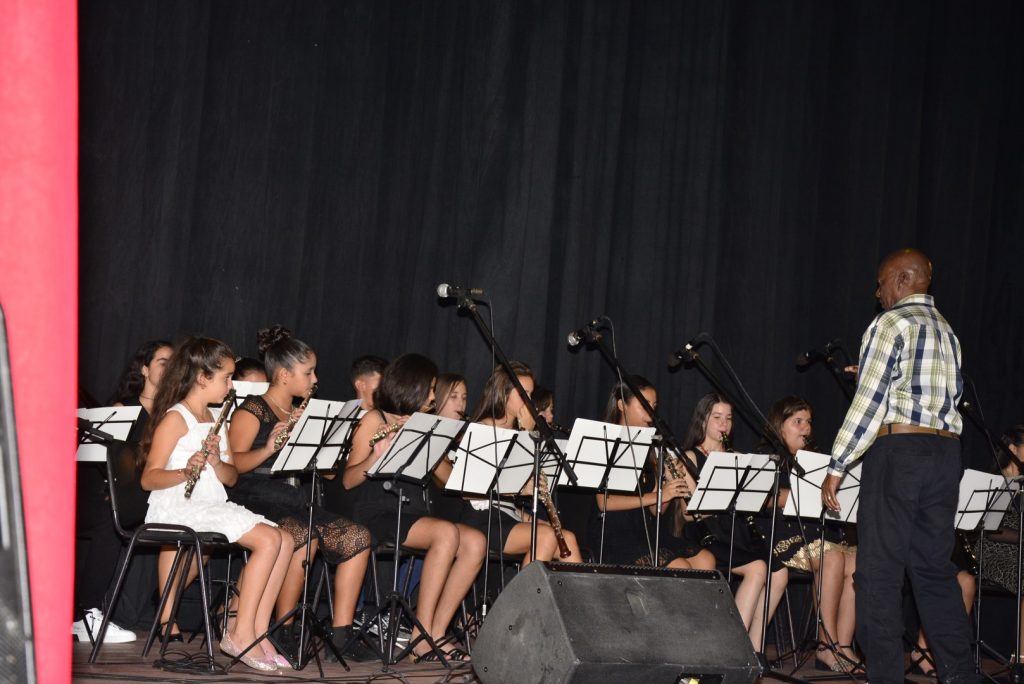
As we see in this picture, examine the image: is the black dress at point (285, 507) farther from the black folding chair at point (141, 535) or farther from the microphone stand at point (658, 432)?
the microphone stand at point (658, 432)

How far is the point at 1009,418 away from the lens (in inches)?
299

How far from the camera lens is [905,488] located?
4.02 m

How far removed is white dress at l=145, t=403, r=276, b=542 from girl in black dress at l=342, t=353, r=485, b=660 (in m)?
0.69

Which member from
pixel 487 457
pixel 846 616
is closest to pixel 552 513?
pixel 487 457

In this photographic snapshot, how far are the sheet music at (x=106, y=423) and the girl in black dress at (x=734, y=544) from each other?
2.65 meters

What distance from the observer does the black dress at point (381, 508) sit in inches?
193

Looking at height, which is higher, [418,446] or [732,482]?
[418,446]

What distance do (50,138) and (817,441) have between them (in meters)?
6.93

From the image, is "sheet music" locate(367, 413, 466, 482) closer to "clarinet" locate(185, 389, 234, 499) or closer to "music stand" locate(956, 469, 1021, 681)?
"clarinet" locate(185, 389, 234, 499)

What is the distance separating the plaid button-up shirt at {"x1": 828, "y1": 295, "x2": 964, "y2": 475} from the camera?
4.11 metres

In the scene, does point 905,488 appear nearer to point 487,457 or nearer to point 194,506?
point 487,457

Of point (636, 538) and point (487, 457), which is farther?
point (636, 538)

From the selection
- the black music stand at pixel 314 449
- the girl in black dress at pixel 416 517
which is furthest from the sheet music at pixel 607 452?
the black music stand at pixel 314 449

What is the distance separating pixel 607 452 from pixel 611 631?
175cm
